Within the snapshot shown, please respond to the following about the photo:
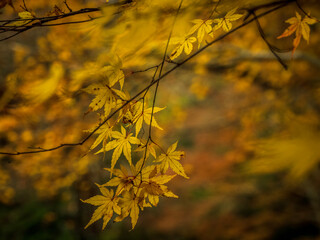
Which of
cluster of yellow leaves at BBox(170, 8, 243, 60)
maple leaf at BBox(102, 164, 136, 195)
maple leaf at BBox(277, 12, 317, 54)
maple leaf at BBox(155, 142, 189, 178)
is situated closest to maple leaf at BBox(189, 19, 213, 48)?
cluster of yellow leaves at BBox(170, 8, 243, 60)

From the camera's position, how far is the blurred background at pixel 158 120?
1143mm

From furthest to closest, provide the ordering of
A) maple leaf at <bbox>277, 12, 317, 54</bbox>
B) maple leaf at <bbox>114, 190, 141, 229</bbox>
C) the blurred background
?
the blurred background
maple leaf at <bbox>277, 12, 317, 54</bbox>
maple leaf at <bbox>114, 190, 141, 229</bbox>

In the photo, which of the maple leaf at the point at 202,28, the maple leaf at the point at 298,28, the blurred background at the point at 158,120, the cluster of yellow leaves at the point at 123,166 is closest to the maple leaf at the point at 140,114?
the cluster of yellow leaves at the point at 123,166

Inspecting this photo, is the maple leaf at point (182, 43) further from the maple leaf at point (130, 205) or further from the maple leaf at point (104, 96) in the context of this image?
the maple leaf at point (130, 205)

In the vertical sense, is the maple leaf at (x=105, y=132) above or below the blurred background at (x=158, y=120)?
above

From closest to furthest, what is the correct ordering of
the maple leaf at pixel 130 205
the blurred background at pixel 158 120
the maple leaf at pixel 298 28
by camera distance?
the maple leaf at pixel 130 205, the maple leaf at pixel 298 28, the blurred background at pixel 158 120

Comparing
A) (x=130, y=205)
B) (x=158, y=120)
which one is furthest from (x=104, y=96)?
(x=158, y=120)

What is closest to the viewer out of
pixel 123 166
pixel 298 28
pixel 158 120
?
pixel 123 166

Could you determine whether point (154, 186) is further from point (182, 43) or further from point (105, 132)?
point (182, 43)

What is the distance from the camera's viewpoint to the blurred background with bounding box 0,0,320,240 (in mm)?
1143

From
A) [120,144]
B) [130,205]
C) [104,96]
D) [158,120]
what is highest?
[104,96]

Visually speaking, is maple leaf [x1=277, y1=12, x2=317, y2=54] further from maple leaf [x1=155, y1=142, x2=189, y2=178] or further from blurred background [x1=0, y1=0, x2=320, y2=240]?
maple leaf [x1=155, y1=142, x2=189, y2=178]

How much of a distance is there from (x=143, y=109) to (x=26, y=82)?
2058 mm

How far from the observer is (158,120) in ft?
14.1
